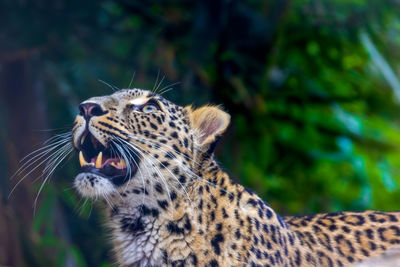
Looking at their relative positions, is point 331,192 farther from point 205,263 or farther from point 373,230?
point 205,263

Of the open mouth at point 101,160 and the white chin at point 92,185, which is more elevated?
the open mouth at point 101,160

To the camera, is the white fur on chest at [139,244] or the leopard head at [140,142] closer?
the leopard head at [140,142]

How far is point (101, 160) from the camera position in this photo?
2.30m

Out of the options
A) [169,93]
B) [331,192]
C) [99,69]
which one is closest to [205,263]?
[169,93]

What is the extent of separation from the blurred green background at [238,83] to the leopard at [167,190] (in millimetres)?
1102

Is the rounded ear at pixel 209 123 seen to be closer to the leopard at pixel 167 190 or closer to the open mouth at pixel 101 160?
the leopard at pixel 167 190

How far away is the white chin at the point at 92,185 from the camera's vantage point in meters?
2.31

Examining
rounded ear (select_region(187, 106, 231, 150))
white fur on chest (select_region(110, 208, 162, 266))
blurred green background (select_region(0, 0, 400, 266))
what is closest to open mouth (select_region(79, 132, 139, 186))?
white fur on chest (select_region(110, 208, 162, 266))

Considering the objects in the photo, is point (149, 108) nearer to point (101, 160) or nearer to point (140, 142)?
point (140, 142)

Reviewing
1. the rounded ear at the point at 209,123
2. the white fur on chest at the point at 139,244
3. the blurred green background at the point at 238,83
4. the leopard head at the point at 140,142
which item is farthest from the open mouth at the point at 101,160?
the blurred green background at the point at 238,83

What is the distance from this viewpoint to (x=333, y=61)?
5020 mm

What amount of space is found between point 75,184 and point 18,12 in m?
2.44

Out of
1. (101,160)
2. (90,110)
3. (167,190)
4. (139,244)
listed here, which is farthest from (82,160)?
(139,244)

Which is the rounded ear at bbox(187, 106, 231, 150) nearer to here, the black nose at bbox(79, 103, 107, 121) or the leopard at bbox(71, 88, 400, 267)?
the leopard at bbox(71, 88, 400, 267)
